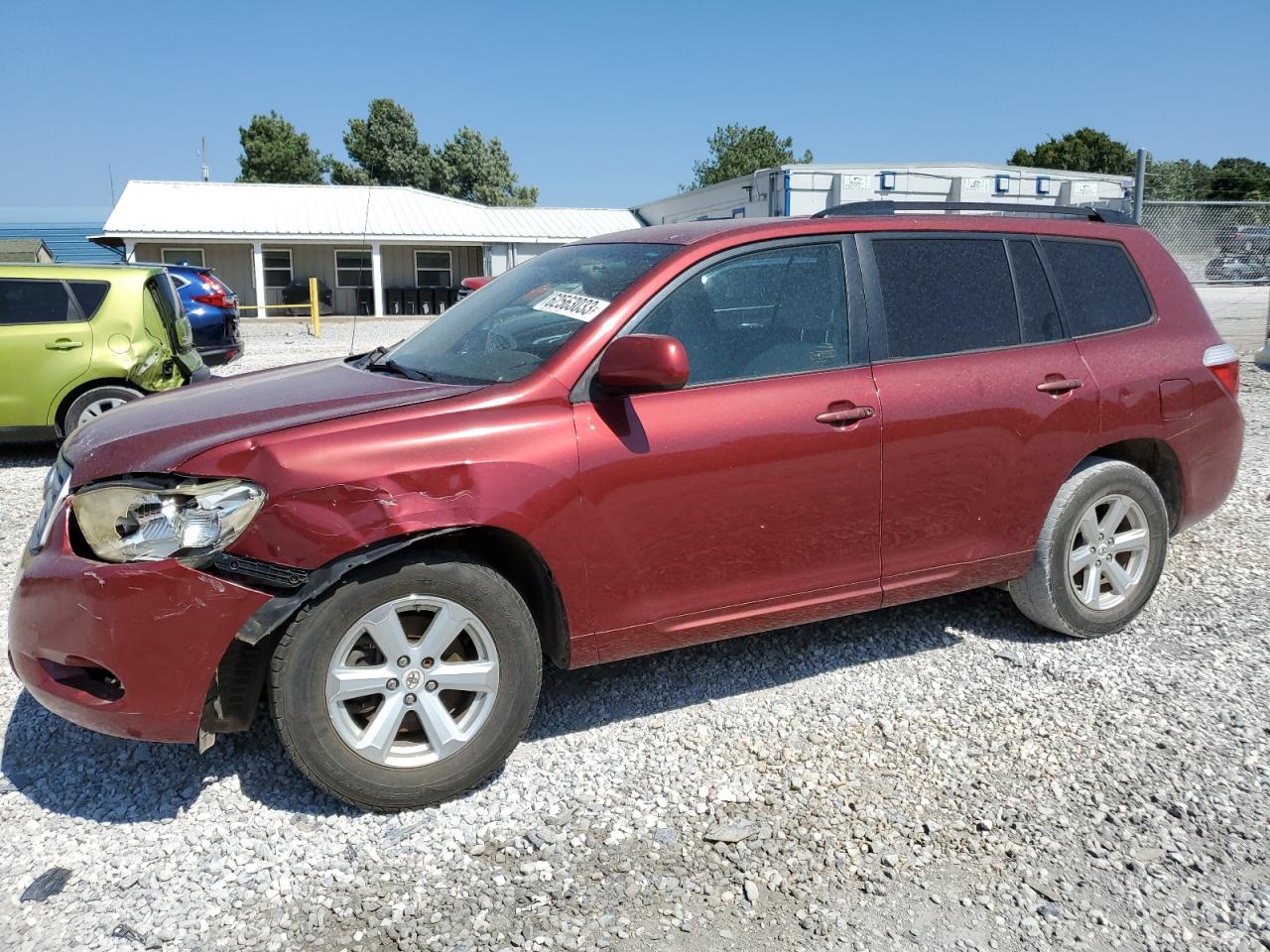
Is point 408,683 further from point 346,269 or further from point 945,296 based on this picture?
point 346,269

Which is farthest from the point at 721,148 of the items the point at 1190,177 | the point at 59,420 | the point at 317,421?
the point at 317,421

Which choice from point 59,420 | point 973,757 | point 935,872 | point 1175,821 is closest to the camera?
point 935,872

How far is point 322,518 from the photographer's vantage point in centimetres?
281

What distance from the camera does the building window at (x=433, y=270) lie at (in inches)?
1326

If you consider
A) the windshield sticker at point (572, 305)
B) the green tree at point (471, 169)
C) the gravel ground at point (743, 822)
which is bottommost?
the gravel ground at point (743, 822)

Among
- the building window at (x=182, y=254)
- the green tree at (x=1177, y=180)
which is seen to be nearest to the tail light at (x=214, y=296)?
the building window at (x=182, y=254)

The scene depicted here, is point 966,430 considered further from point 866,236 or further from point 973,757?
point 973,757

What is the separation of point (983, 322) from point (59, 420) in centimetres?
754

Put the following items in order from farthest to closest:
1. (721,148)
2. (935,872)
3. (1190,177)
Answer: (721,148) < (1190,177) < (935,872)

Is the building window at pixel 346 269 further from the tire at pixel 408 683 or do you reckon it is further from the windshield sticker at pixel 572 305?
the tire at pixel 408 683

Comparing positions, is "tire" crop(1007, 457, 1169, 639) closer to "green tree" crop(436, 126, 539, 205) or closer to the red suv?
the red suv

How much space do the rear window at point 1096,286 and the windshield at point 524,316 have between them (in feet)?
5.95

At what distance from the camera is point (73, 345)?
8266mm

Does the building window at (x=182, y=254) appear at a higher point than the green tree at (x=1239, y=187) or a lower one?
lower
